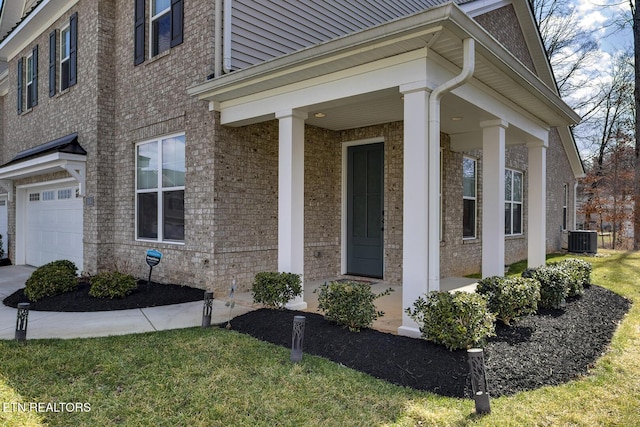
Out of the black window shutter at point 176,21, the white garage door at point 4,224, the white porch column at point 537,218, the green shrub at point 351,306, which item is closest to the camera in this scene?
the green shrub at point 351,306

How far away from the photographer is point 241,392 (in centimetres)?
358

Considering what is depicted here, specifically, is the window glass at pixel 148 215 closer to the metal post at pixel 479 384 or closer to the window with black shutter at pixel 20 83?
the metal post at pixel 479 384

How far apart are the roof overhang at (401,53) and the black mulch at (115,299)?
313 centimetres

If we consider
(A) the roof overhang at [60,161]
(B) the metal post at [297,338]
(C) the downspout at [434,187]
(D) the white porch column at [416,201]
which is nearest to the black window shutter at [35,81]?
(A) the roof overhang at [60,161]

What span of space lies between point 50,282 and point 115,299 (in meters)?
1.28

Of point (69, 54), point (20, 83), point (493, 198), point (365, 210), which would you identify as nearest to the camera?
point (493, 198)

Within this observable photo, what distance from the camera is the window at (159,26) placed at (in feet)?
25.4

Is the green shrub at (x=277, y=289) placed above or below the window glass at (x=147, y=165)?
below

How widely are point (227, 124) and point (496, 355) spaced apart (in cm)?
517

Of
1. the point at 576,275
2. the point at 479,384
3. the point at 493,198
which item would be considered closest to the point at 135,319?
the point at 479,384

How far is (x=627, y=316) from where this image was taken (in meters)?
6.18

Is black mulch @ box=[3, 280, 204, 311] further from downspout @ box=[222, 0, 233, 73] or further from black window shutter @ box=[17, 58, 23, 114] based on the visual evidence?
black window shutter @ box=[17, 58, 23, 114]

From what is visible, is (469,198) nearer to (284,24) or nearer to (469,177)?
(469,177)

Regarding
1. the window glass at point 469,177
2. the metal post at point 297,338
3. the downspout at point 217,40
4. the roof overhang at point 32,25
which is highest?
the roof overhang at point 32,25
